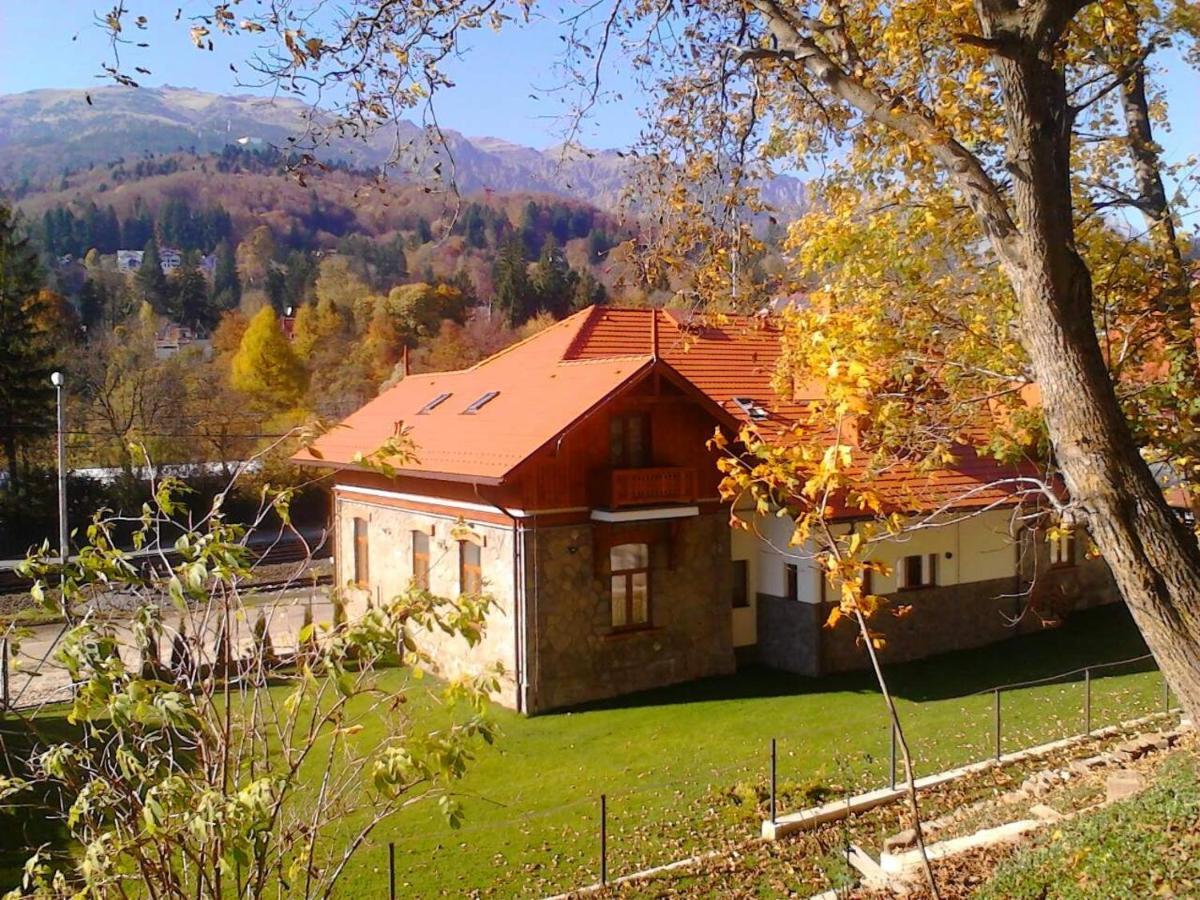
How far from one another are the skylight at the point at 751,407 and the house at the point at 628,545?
5cm

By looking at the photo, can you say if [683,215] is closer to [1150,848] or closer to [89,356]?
[1150,848]

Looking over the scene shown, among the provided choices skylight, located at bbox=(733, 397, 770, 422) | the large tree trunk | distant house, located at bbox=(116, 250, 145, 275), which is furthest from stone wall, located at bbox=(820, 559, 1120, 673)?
distant house, located at bbox=(116, 250, 145, 275)

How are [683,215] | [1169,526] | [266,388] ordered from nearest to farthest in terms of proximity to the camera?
[1169,526] < [683,215] < [266,388]

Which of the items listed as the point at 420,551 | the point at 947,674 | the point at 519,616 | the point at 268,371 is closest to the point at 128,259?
the point at 268,371

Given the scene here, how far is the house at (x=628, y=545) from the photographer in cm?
1581

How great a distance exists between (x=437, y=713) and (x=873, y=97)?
12.3m

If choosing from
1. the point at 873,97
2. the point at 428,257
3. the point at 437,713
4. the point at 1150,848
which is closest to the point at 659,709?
the point at 437,713

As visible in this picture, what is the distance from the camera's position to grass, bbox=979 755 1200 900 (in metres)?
5.79

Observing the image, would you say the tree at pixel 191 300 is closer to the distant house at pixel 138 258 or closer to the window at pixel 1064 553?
the distant house at pixel 138 258

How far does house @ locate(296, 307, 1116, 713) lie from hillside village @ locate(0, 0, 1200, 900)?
0.08m

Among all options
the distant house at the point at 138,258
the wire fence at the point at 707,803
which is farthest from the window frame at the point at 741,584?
the distant house at the point at 138,258

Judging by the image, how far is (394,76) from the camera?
6.49 m

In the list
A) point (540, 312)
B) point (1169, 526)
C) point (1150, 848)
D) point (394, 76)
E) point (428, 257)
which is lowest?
point (1150, 848)

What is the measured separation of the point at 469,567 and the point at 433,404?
19.5 feet
